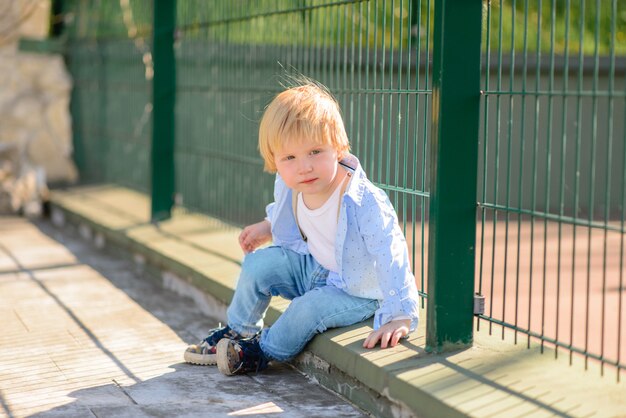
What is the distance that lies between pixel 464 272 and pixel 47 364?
182 cm

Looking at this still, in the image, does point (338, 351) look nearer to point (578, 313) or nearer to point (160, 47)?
point (578, 313)

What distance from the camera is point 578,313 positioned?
6227mm

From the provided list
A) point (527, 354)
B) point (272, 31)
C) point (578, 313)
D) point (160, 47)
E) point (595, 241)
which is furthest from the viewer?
point (595, 241)

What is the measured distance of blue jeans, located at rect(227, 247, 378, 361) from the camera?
12.7 ft

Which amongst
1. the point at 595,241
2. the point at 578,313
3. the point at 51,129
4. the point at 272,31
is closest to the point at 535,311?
the point at 578,313

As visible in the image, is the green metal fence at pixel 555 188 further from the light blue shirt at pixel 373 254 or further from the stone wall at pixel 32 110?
the stone wall at pixel 32 110

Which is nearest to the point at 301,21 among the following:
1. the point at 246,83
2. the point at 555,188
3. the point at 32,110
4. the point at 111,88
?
the point at 246,83

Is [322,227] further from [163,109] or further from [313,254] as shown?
[163,109]

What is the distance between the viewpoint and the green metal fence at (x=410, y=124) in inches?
137

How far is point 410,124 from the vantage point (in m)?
8.06

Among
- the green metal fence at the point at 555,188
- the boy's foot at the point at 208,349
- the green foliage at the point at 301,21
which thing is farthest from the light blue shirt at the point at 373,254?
the green metal fence at the point at 555,188

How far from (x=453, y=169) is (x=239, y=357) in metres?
1.16

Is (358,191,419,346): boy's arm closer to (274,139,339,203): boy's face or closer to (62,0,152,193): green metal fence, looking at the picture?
(274,139,339,203): boy's face

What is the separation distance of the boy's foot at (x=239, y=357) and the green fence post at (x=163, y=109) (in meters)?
3.28
